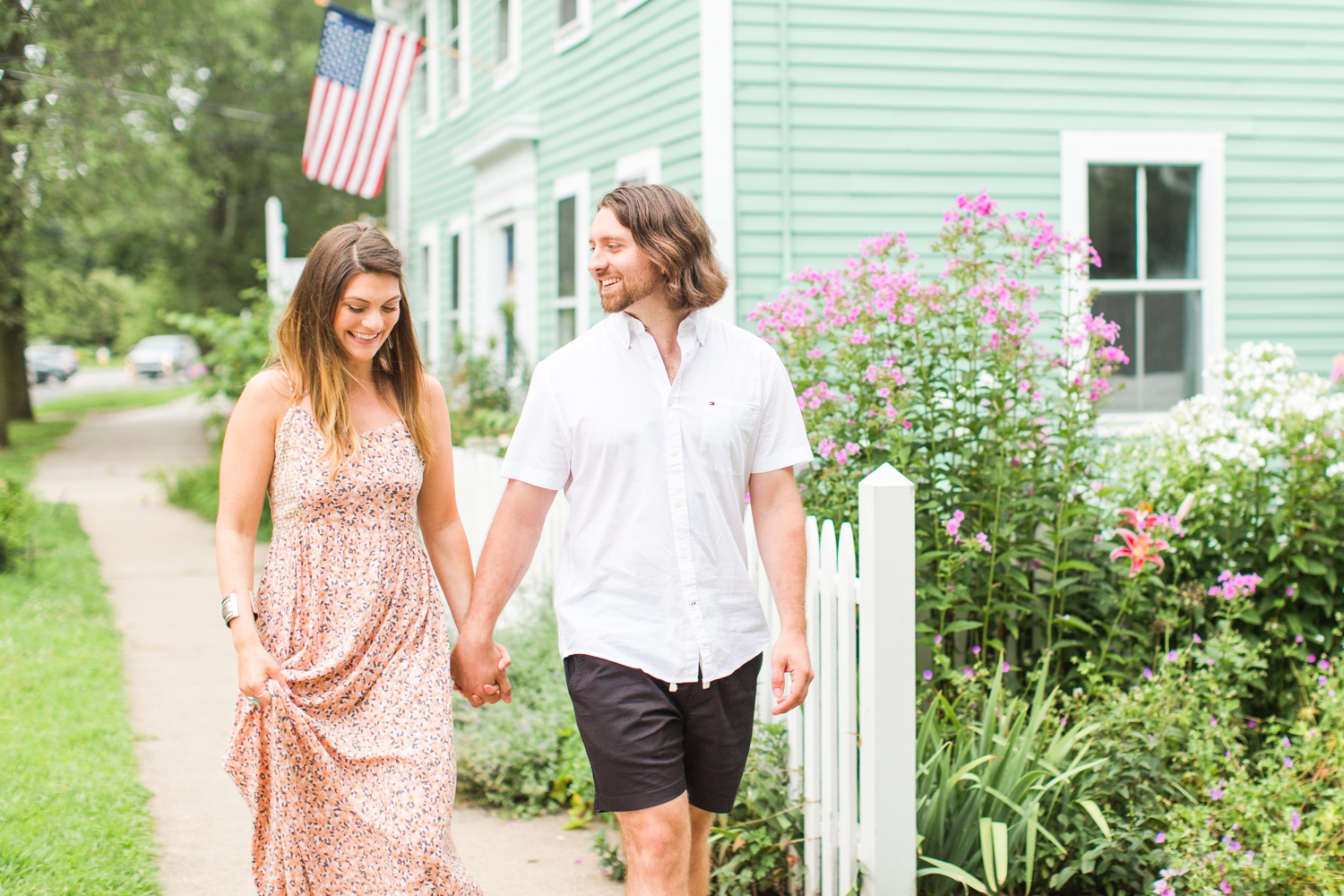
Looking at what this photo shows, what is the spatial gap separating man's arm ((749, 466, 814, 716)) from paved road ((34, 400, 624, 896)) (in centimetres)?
136

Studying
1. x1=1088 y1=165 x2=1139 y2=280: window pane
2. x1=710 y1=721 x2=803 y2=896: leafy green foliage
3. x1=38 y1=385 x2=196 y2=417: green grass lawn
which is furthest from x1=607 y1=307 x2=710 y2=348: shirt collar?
x1=38 y1=385 x2=196 y2=417: green grass lawn

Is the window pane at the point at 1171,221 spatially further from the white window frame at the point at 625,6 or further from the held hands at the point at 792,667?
the held hands at the point at 792,667

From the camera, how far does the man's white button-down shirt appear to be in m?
2.63

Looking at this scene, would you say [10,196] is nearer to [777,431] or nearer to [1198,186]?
[1198,186]

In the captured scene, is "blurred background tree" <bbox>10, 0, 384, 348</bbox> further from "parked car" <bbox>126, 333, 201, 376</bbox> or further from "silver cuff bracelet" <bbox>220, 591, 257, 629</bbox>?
"silver cuff bracelet" <bbox>220, 591, 257, 629</bbox>

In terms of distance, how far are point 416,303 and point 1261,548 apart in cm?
1285

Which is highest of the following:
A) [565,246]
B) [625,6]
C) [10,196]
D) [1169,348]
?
[10,196]

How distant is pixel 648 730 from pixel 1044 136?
22.0 feet

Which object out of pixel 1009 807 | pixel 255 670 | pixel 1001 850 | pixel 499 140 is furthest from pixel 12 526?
pixel 1001 850

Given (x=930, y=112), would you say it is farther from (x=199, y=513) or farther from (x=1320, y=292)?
(x=199, y=513)

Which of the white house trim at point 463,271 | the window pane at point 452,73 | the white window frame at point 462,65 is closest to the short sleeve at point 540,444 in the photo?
the white house trim at point 463,271

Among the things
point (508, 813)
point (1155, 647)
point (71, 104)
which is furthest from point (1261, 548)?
point (71, 104)

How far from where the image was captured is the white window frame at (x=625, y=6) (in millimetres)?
8705

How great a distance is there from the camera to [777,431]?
9.27ft
